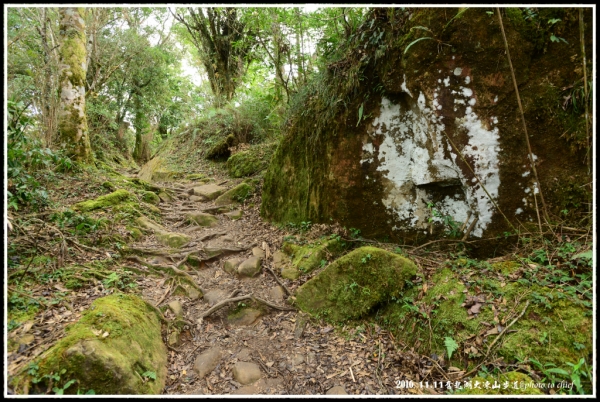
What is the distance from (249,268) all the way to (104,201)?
10.5ft

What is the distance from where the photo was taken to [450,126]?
13.3 feet

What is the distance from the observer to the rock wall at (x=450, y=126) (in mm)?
3613

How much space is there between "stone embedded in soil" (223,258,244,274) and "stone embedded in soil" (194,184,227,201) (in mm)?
3570

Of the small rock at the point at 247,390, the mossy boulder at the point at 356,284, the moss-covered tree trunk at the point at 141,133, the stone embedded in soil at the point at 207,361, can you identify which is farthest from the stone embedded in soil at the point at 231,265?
the moss-covered tree trunk at the point at 141,133

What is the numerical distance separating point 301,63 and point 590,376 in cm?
780

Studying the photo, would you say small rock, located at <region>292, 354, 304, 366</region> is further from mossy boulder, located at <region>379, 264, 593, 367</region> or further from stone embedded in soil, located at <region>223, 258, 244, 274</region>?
stone embedded in soil, located at <region>223, 258, 244, 274</region>

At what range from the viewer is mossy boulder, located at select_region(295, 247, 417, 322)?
11.9ft

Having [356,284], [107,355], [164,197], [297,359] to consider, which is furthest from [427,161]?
[164,197]

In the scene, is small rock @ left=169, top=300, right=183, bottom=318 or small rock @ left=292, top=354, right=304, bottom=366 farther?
small rock @ left=169, top=300, right=183, bottom=318

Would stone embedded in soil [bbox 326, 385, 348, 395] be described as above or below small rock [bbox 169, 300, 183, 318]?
below

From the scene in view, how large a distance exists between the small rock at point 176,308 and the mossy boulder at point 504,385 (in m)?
3.23

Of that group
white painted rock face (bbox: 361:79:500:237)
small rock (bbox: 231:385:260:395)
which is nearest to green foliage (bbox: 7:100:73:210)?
small rock (bbox: 231:385:260:395)

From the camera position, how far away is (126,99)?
44.8ft

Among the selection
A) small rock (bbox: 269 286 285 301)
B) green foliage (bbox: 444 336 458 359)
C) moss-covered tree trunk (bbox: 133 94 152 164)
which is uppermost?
moss-covered tree trunk (bbox: 133 94 152 164)
